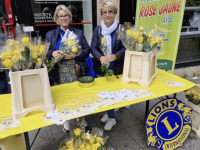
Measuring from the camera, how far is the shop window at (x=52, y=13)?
135 inches

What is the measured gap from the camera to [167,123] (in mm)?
2020

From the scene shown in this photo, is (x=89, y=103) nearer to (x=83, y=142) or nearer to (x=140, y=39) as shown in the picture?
(x=83, y=142)

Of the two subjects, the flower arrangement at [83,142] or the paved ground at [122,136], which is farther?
the paved ground at [122,136]

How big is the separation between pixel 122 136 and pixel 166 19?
2.50 m

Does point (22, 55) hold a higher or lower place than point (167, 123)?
higher

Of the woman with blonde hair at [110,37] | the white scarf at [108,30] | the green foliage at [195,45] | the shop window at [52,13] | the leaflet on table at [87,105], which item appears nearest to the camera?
the leaflet on table at [87,105]

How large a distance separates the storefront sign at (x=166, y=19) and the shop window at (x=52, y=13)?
4.11ft

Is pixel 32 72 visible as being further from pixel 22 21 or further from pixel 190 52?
pixel 190 52

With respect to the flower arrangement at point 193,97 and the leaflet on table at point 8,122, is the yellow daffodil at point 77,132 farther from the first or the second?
the flower arrangement at point 193,97

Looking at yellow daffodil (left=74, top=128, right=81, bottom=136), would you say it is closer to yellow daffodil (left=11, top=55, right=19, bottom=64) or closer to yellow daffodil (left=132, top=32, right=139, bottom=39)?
yellow daffodil (left=11, top=55, right=19, bottom=64)

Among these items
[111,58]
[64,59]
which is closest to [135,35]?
[111,58]

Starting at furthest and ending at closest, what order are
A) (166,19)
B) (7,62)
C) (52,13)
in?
(52,13) → (166,19) → (7,62)

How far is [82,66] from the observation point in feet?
7.47

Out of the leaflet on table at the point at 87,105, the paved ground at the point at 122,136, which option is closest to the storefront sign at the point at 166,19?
the paved ground at the point at 122,136
